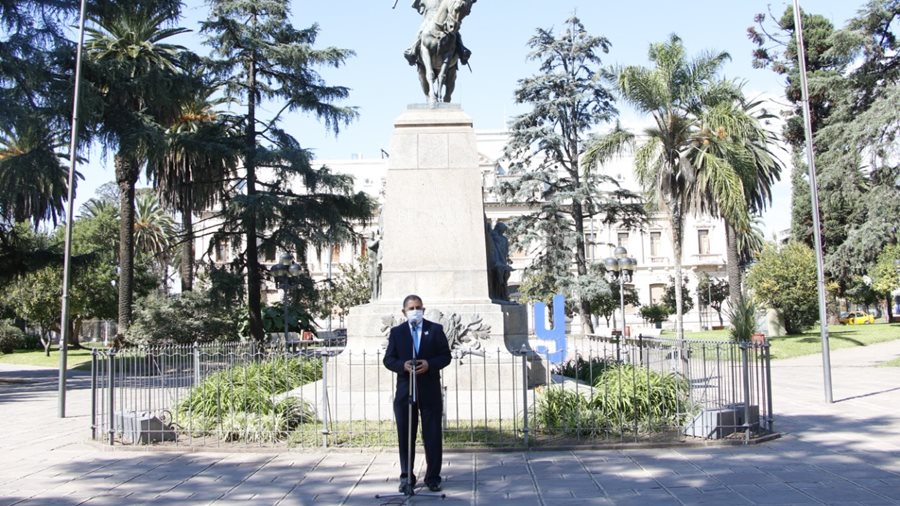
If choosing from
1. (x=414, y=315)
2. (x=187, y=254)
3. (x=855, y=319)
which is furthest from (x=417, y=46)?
(x=855, y=319)

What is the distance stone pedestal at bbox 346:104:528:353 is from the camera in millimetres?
12375

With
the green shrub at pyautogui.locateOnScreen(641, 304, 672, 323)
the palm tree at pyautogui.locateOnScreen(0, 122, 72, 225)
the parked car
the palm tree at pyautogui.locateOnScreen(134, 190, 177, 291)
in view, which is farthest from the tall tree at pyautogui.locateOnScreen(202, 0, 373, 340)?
the parked car

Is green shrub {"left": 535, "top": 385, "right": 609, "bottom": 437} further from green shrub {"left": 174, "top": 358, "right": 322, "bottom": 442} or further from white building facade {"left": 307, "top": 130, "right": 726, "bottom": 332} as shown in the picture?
white building facade {"left": 307, "top": 130, "right": 726, "bottom": 332}

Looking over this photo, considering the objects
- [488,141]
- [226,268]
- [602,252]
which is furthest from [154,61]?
[602,252]

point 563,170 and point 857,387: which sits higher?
point 563,170

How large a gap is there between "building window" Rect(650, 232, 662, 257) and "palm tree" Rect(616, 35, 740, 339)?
160 feet

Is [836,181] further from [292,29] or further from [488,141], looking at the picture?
[488,141]

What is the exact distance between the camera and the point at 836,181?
84.0ft

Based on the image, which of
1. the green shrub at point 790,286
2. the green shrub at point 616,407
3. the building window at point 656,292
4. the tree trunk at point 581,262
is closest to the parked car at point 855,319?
the building window at point 656,292

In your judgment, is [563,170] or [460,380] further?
[563,170]

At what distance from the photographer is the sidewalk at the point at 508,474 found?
22.6 feet

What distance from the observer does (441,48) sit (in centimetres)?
1335

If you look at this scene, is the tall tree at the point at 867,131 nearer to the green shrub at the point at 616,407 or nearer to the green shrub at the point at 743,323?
the green shrub at the point at 743,323

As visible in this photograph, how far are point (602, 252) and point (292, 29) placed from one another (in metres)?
45.3
